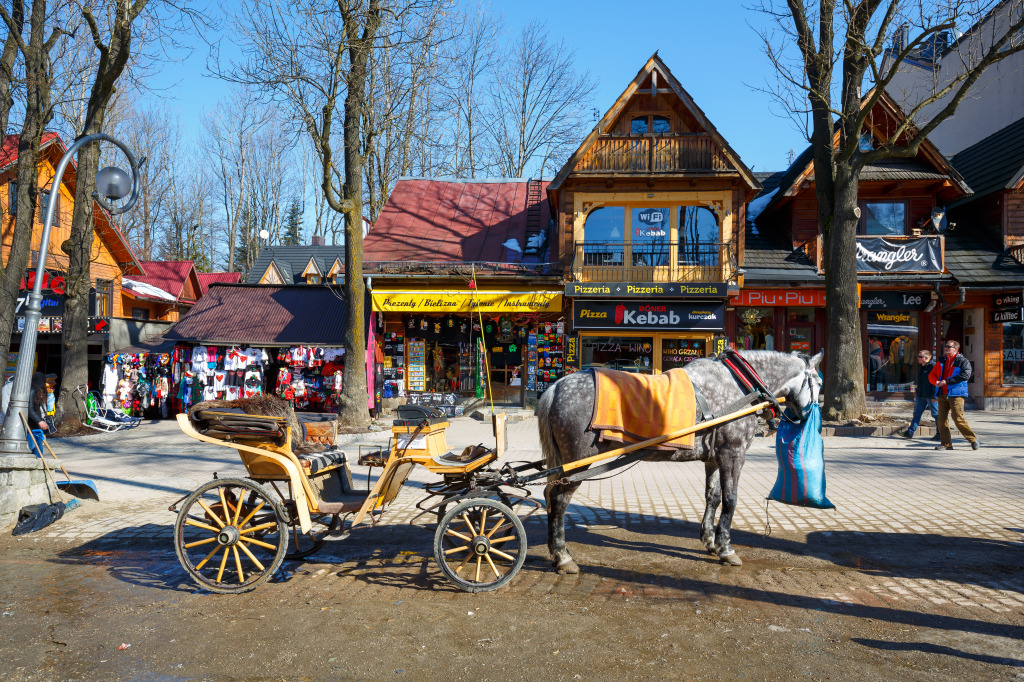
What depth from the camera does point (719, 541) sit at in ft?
17.0

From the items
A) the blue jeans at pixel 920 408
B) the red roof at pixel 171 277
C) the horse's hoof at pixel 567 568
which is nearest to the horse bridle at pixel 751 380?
the horse's hoof at pixel 567 568

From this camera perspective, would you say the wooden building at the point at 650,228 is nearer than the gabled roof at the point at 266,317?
No

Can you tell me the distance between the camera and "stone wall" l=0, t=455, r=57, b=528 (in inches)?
250

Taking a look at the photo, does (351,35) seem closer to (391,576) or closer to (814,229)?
(391,576)

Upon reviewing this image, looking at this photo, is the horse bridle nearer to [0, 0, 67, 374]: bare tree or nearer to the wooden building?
[0, 0, 67, 374]: bare tree

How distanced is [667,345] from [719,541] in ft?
41.2

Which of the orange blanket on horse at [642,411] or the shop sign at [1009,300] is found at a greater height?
the shop sign at [1009,300]

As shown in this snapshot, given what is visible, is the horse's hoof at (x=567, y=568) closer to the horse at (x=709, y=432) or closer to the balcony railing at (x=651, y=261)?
the horse at (x=709, y=432)

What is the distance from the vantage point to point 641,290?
16.6m

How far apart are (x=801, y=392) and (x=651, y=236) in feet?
41.7

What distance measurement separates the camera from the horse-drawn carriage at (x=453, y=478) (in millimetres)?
4613

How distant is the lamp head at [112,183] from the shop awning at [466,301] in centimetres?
985

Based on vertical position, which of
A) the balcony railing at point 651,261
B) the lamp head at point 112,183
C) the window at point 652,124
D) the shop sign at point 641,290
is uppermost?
the window at point 652,124

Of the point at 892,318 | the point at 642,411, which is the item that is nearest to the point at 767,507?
the point at 642,411
